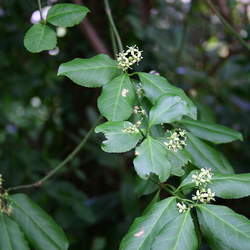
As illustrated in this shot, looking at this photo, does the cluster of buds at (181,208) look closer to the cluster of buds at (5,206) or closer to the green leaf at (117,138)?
the green leaf at (117,138)

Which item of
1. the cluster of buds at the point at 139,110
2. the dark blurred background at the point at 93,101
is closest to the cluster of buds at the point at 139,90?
the cluster of buds at the point at 139,110

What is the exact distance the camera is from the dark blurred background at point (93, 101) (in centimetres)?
215

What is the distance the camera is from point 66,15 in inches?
42.9

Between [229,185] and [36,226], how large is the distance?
48 centimetres

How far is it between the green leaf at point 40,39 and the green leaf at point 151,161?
0.31 m

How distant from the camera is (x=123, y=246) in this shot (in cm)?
88

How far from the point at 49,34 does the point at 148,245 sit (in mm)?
494

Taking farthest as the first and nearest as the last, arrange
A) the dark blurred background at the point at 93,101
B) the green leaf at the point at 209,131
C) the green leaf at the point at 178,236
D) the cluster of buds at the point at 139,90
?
the dark blurred background at the point at 93,101 < the green leaf at the point at 209,131 < the cluster of buds at the point at 139,90 < the green leaf at the point at 178,236

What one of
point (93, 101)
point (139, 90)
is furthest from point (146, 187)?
point (93, 101)

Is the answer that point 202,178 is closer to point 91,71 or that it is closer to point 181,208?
point 181,208

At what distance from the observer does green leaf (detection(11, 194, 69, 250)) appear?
3.74ft

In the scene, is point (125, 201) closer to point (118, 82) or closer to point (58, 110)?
point (58, 110)

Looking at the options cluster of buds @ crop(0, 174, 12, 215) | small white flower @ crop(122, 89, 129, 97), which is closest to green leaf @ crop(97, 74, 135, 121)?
small white flower @ crop(122, 89, 129, 97)

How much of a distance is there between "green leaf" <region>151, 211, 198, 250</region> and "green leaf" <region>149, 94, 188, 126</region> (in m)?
0.19
